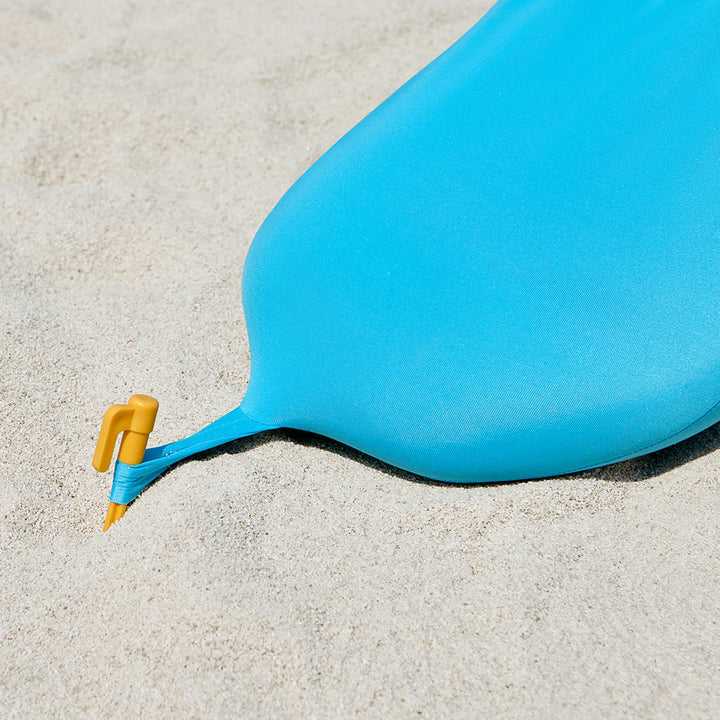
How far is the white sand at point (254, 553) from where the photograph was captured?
873 mm

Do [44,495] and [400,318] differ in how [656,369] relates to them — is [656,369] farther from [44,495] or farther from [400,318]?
[44,495]

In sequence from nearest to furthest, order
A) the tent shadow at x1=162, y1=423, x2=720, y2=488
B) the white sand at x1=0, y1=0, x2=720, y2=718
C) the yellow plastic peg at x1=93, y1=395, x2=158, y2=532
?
the white sand at x1=0, y1=0, x2=720, y2=718
the yellow plastic peg at x1=93, y1=395, x2=158, y2=532
the tent shadow at x1=162, y1=423, x2=720, y2=488

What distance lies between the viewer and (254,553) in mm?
989

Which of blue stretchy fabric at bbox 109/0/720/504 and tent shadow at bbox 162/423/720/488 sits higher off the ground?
blue stretchy fabric at bbox 109/0/720/504

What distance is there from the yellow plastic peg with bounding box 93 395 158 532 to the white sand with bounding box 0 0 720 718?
0.23 feet

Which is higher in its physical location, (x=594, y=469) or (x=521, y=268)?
(x=521, y=268)

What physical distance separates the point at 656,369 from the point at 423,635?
44cm

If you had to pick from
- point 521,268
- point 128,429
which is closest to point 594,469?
point 521,268

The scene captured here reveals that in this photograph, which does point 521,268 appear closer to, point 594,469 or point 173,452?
point 594,469

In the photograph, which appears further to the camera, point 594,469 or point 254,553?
point 594,469

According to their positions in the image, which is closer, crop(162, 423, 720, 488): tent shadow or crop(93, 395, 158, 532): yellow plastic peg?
crop(93, 395, 158, 532): yellow plastic peg

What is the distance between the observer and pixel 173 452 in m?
1.09

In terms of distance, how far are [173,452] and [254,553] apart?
0.63 ft

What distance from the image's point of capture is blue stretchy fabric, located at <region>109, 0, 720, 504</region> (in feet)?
3.48
